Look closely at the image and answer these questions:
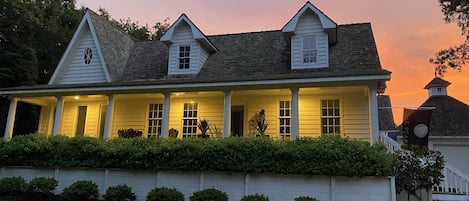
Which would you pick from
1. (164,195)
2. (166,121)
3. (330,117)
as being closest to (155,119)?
(166,121)

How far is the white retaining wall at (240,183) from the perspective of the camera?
8.49 meters

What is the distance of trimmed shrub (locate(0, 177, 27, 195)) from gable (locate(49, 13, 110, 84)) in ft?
20.0

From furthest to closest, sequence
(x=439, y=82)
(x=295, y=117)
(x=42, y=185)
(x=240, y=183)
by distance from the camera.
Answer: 1. (x=439, y=82)
2. (x=295, y=117)
3. (x=42, y=185)
4. (x=240, y=183)

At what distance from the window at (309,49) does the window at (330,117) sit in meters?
1.72

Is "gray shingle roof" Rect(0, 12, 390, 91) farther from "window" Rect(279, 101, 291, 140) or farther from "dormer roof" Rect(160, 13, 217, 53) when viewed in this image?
"window" Rect(279, 101, 291, 140)

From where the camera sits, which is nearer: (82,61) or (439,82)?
(82,61)

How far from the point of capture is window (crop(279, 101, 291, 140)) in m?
13.4

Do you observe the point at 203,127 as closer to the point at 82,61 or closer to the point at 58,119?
the point at 58,119

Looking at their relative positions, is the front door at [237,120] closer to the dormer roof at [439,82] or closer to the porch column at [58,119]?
the porch column at [58,119]

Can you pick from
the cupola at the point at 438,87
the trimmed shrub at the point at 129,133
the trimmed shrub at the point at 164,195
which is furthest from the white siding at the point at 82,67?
the cupola at the point at 438,87

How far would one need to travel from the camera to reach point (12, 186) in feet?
33.8

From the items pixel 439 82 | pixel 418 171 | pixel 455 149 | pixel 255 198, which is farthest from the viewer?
pixel 439 82

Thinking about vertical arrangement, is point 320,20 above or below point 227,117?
above

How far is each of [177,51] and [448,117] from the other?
15.2 meters
